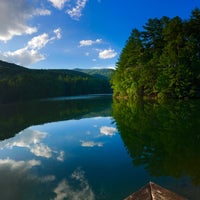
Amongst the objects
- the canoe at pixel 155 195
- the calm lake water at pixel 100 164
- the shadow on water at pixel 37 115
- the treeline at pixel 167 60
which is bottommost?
the shadow on water at pixel 37 115

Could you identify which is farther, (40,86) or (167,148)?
(40,86)

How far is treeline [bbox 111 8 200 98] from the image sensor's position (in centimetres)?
3941

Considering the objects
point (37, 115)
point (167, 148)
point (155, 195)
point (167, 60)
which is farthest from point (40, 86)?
point (155, 195)

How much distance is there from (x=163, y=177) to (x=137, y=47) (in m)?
47.1

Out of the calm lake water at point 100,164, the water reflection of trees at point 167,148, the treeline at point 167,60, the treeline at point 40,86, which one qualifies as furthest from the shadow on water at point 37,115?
the treeline at point 40,86

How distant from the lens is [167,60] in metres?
40.3

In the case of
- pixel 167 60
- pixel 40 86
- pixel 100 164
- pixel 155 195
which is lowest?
pixel 40 86

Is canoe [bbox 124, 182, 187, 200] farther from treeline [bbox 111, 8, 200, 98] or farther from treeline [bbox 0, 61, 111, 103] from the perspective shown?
treeline [bbox 0, 61, 111, 103]

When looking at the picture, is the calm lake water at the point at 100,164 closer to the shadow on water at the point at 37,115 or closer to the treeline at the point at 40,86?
the shadow on water at the point at 37,115

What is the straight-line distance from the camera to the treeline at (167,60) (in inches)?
1551

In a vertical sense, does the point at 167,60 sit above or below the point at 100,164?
above

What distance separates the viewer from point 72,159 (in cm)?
1020

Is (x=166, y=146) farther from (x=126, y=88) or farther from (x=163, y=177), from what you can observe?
(x=126, y=88)

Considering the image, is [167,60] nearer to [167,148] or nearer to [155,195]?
[167,148]
